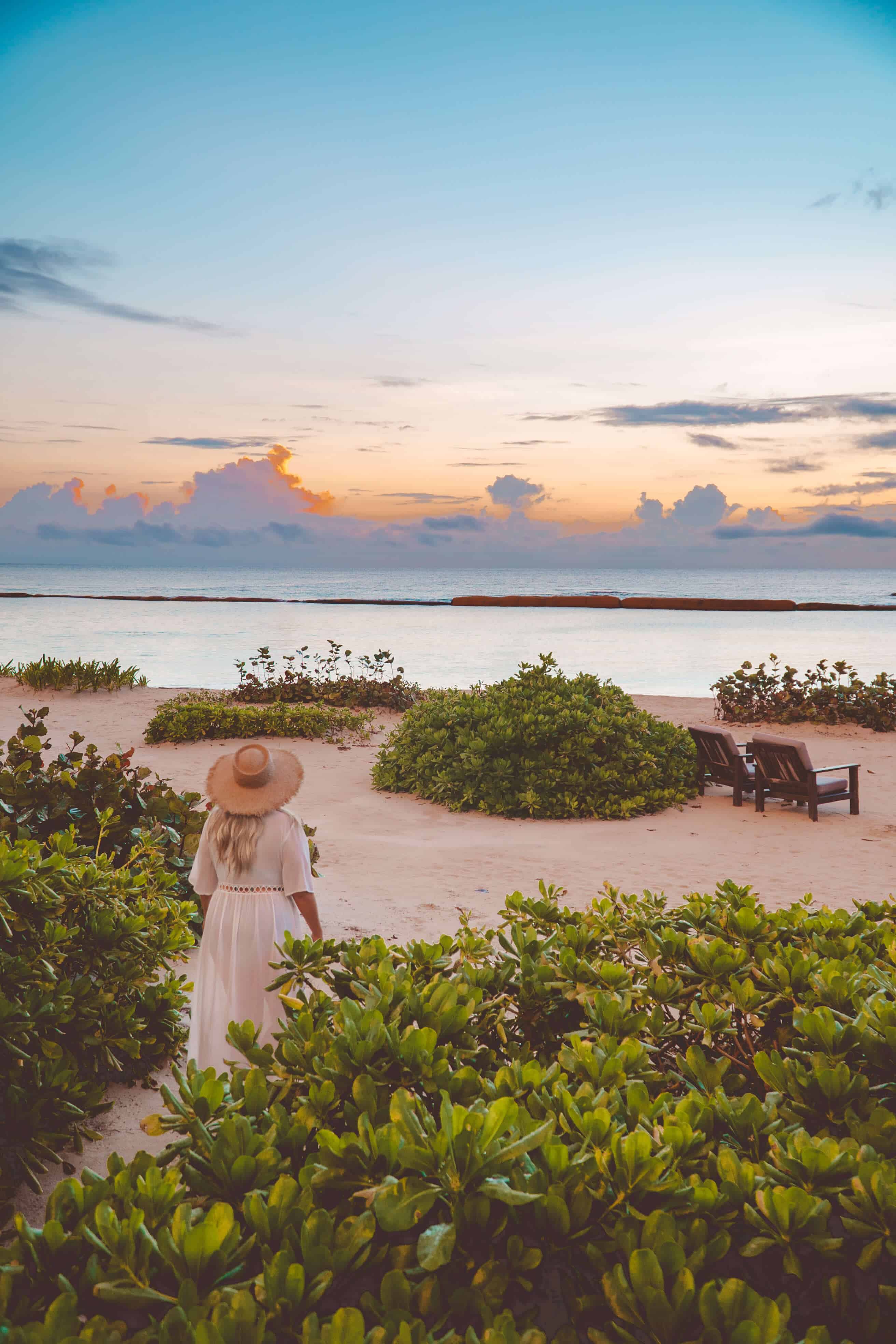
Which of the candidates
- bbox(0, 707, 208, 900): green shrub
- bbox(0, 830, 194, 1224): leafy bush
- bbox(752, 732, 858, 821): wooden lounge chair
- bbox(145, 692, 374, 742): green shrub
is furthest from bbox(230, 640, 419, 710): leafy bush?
bbox(0, 830, 194, 1224): leafy bush

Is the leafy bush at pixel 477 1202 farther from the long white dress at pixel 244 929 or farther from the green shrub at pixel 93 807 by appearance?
the green shrub at pixel 93 807

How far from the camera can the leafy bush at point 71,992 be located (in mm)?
3023

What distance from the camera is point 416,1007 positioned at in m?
2.12

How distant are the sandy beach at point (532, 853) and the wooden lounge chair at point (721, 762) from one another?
0.21 meters

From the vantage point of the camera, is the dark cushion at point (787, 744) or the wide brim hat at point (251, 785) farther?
the dark cushion at point (787, 744)

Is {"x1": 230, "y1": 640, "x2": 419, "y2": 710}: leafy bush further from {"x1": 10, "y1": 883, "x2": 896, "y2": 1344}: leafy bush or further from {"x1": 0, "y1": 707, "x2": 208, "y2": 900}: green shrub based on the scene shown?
{"x1": 10, "y1": 883, "x2": 896, "y2": 1344}: leafy bush

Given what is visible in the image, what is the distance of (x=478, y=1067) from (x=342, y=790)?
8.31 meters

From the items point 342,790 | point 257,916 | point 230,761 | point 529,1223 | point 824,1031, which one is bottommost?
point 342,790

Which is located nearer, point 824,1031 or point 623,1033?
point 824,1031

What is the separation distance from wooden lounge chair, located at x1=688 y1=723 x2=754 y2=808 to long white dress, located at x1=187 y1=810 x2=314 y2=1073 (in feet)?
22.9

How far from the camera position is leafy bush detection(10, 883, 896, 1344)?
51.9 inches

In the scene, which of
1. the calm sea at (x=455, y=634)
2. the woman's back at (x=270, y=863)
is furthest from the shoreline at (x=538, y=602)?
the woman's back at (x=270, y=863)

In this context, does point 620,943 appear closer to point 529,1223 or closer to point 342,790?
point 529,1223

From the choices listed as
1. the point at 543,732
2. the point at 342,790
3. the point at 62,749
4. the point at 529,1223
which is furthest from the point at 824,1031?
the point at 62,749
